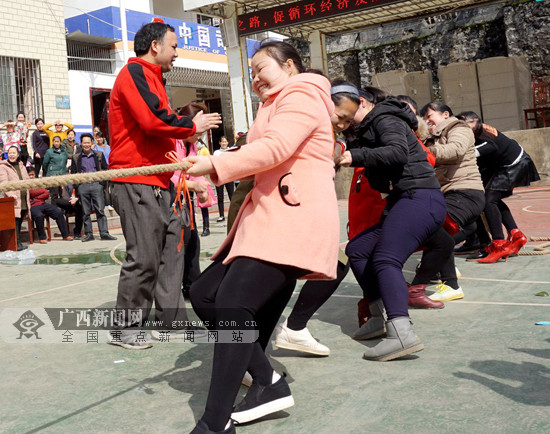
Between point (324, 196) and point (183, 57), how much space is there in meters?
23.3

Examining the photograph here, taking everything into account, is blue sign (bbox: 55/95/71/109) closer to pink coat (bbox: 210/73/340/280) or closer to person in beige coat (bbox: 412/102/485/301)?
person in beige coat (bbox: 412/102/485/301)

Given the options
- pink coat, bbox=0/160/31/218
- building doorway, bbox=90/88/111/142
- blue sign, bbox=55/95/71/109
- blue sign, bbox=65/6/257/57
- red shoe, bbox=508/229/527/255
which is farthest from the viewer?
blue sign, bbox=65/6/257/57

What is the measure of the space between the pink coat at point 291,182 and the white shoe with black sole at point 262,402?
525 mm

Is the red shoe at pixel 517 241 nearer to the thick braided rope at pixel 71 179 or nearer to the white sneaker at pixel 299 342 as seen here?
the white sneaker at pixel 299 342

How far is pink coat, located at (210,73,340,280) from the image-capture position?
8.52 feet

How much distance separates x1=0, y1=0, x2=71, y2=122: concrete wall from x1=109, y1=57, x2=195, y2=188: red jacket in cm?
1555

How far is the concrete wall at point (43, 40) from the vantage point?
59.7 ft

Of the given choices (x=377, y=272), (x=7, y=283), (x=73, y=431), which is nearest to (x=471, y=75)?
(x=7, y=283)

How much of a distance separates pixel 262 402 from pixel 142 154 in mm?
1844

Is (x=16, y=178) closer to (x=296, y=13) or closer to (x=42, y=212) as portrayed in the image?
(x=42, y=212)

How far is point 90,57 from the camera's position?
2281 centimetres

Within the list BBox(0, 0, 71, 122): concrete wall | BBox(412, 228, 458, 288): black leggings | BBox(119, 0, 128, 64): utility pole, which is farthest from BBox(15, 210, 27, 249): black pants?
BBox(119, 0, 128, 64): utility pole

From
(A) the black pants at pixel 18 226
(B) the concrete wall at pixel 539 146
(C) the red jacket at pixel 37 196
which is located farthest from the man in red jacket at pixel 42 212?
(B) the concrete wall at pixel 539 146

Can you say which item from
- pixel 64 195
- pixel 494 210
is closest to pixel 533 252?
pixel 494 210
